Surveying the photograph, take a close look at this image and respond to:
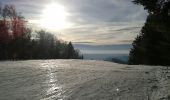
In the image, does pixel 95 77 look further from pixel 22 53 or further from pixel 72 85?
pixel 22 53

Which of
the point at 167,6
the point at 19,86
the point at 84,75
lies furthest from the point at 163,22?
the point at 19,86

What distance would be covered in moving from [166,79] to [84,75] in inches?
130

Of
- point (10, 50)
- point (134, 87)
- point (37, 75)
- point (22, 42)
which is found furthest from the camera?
point (22, 42)

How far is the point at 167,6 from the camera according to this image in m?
19.5

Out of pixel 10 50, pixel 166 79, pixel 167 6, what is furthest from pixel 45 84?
pixel 10 50

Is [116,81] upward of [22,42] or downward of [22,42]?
downward

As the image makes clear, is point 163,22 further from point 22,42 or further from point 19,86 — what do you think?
point 22,42

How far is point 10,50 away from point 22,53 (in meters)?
7.07

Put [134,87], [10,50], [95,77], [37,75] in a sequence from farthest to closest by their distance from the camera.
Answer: [10,50]
[37,75]
[95,77]
[134,87]

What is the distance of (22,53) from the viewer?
6350 cm

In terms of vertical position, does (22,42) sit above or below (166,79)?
above

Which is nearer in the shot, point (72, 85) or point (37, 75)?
point (72, 85)

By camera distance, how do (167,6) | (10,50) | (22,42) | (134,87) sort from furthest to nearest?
1. (22,42)
2. (10,50)
3. (167,6)
4. (134,87)

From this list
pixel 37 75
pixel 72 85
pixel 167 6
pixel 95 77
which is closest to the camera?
pixel 72 85
